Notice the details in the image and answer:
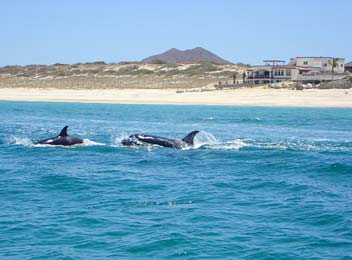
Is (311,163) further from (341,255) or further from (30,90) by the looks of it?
(30,90)

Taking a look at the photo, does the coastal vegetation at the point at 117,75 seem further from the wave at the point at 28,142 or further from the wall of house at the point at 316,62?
the wave at the point at 28,142

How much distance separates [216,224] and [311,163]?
415 inches

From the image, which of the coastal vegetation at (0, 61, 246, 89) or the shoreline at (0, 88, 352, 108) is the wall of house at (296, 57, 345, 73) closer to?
the coastal vegetation at (0, 61, 246, 89)

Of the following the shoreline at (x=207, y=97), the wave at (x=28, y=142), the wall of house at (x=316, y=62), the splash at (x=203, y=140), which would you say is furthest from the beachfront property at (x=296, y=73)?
the wave at (x=28, y=142)

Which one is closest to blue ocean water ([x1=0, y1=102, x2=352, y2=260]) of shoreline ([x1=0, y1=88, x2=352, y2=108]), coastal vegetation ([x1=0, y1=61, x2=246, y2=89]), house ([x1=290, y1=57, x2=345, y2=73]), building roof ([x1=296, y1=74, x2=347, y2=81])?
shoreline ([x1=0, y1=88, x2=352, y2=108])

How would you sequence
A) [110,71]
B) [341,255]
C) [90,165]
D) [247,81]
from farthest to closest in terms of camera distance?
1. [110,71]
2. [247,81]
3. [90,165]
4. [341,255]

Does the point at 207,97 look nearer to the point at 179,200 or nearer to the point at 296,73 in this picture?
the point at 296,73

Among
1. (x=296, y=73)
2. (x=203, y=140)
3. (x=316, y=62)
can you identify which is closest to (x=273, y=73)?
(x=296, y=73)

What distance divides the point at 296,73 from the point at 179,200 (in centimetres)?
8550

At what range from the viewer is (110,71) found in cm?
11844

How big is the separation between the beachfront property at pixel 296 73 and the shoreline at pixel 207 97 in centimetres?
1534

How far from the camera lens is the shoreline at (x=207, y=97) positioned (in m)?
69.5

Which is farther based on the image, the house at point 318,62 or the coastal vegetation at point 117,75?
the house at point 318,62

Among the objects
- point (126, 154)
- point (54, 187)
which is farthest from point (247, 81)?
point (54, 187)
